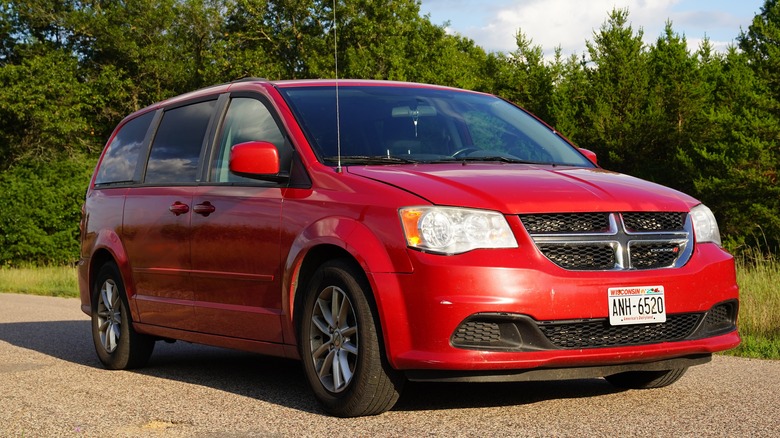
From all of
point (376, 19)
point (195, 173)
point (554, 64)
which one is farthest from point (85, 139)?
point (195, 173)

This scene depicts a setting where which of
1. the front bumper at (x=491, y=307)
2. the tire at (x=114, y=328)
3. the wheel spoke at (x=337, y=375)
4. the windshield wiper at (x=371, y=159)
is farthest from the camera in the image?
the tire at (x=114, y=328)

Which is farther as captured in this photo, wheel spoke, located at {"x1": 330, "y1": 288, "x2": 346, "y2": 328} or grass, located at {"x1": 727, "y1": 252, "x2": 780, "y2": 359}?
grass, located at {"x1": 727, "y1": 252, "x2": 780, "y2": 359}

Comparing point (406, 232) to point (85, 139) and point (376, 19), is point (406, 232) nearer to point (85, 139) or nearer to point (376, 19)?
point (85, 139)

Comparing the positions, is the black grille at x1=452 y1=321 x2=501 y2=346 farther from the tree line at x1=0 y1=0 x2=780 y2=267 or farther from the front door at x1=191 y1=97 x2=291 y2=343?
the tree line at x1=0 y1=0 x2=780 y2=267

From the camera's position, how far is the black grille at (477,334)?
5242mm

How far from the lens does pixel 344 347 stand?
567cm

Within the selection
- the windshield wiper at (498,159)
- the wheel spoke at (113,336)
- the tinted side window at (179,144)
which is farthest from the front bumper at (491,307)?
the wheel spoke at (113,336)

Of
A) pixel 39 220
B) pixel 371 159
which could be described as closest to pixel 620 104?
pixel 39 220

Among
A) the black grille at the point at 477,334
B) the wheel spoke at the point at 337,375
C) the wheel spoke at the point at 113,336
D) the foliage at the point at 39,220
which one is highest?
the black grille at the point at 477,334

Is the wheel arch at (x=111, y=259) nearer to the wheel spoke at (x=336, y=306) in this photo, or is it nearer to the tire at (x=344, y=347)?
the tire at (x=344, y=347)

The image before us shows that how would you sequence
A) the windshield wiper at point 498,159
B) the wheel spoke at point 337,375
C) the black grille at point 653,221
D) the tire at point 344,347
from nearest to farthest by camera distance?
the tire at point 344,347 → the black grille at point 653,221 → the wheel spoke at point 337,375 → the windshield wiper at point 498,159

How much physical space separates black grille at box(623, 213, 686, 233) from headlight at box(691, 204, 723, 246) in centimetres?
11

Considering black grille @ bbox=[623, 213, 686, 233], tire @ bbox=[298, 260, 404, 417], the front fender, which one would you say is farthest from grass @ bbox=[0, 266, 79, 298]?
black grille @ bbox=[623, 213, 686, 233]

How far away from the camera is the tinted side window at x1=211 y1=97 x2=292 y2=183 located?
21.8 ft
